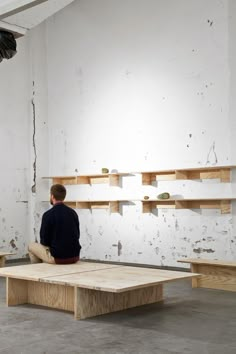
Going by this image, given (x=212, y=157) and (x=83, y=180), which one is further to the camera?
(x=83, y=180)

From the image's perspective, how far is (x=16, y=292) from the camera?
462cm

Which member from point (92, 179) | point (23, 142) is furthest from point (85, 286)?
point (23, 142)

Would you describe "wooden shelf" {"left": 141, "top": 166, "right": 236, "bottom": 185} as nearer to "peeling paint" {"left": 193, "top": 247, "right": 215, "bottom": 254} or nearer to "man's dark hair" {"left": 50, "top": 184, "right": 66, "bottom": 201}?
"peeling paint" {"left": 193, "top": 247, "right": 215, "bottom": 254}

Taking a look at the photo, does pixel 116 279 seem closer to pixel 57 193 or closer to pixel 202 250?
pixel 57 193

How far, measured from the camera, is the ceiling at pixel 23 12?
12.2 ft

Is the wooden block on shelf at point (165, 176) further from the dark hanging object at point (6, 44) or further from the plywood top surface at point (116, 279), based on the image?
the dark hanging object at point (6, 44)

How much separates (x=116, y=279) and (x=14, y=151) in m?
4.72

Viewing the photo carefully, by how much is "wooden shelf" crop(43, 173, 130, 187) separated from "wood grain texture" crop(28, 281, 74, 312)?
3.07 m

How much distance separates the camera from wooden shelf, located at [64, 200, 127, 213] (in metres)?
7.54

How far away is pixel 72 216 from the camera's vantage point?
497 cm

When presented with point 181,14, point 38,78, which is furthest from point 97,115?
point 181,14

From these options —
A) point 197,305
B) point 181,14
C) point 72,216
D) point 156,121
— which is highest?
point 181,14

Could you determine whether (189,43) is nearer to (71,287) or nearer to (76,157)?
(76,157)

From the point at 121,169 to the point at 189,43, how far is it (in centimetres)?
211
